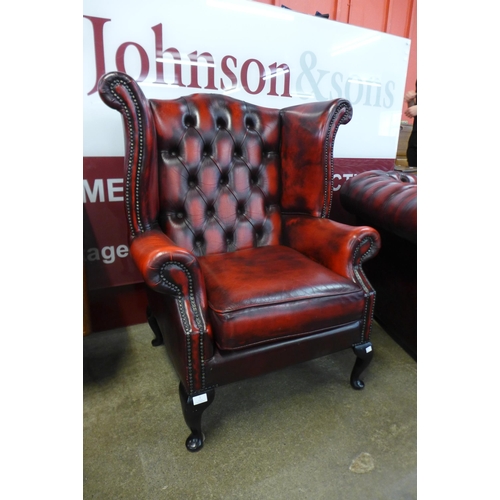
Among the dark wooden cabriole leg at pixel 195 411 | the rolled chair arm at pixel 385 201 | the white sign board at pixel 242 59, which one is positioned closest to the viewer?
the dark wooden cabriole leg at pixel 195 411

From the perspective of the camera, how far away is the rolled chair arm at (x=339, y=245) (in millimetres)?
1319

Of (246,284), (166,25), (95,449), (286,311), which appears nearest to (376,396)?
(286,311)

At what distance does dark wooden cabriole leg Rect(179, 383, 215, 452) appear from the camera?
1099 millimetres

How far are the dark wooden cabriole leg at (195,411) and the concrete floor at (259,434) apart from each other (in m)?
0.04

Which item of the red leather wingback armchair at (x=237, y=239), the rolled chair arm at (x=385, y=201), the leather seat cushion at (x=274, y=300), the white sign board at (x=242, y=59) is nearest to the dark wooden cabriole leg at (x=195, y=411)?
the red leather wingback armchair at (x=237, y=239)

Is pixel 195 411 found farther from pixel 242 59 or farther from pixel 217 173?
pixel 242 59

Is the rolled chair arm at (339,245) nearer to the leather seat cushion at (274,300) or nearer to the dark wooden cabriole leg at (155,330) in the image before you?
the leather seat cushion at (274,300)

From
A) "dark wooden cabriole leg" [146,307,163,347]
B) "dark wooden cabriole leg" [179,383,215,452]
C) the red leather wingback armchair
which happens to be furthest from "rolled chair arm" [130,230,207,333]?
"dark wooden cabriole leg" [146,307,163,347]

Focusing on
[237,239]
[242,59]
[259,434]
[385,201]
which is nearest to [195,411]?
[259,434]

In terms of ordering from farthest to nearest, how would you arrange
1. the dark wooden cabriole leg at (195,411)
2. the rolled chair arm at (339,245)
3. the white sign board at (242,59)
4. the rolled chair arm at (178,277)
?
1. the white sign board at (242,59)
2. the rolled chair arm at (339,245)
3. the dark wooden cabriole leg at (195,411)
4. the rolled chair arm at (178,277)

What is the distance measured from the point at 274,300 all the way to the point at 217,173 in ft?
2.50

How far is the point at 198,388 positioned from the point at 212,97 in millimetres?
1280
